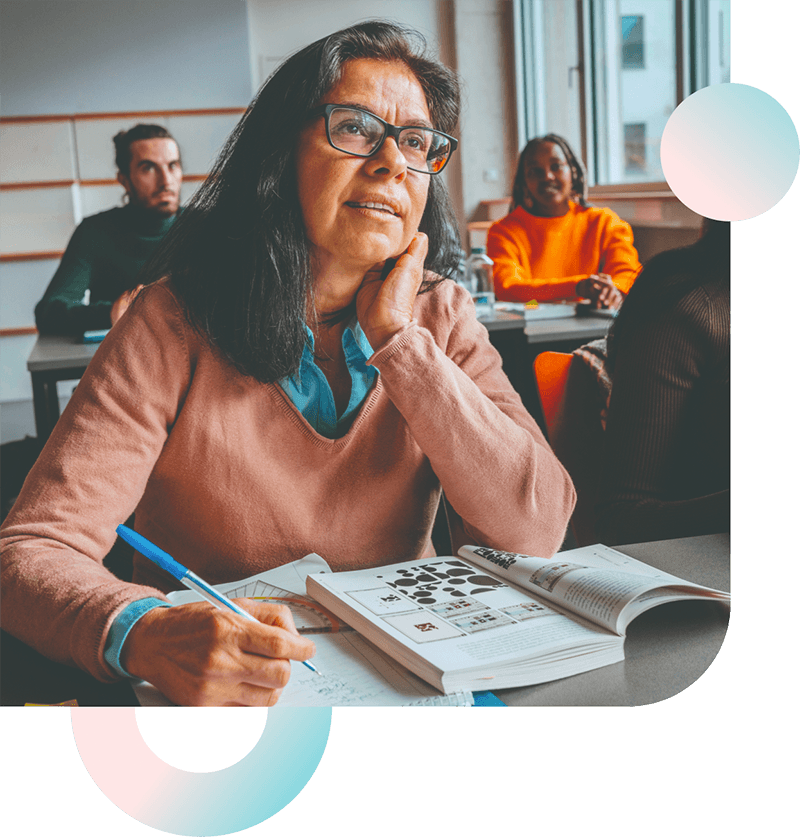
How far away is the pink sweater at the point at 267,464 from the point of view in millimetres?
843

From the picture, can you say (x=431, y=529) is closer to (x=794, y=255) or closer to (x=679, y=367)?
(x=679, y=367)

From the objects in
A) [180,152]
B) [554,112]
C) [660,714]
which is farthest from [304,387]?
[660,714]

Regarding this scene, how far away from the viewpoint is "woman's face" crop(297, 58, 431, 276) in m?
0.84

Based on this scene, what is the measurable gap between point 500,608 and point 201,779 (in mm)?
363

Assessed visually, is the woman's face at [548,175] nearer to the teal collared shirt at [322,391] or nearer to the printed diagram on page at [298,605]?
the teal collared shirt at [322,391]

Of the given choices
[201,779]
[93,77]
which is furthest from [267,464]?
[93,77]

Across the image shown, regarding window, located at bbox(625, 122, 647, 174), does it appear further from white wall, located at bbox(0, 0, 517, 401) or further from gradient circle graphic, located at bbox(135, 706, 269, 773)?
gradient circle graphic, located at bbox(135, 706, 269, 773)

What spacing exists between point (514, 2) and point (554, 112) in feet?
0.42

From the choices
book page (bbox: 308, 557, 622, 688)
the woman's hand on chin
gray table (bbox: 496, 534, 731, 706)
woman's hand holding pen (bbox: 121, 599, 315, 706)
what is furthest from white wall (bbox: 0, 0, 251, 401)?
gray table (bbox: 496, 534, 731, 706)

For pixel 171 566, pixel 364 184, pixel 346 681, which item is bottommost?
pixel 346 681

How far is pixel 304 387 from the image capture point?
0.91 m

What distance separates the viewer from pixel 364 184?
2.78ft

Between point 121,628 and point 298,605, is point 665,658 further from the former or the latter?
point 121,628

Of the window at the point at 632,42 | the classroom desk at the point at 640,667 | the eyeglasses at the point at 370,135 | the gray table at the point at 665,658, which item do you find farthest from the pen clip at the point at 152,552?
the window at the point at 632,42
